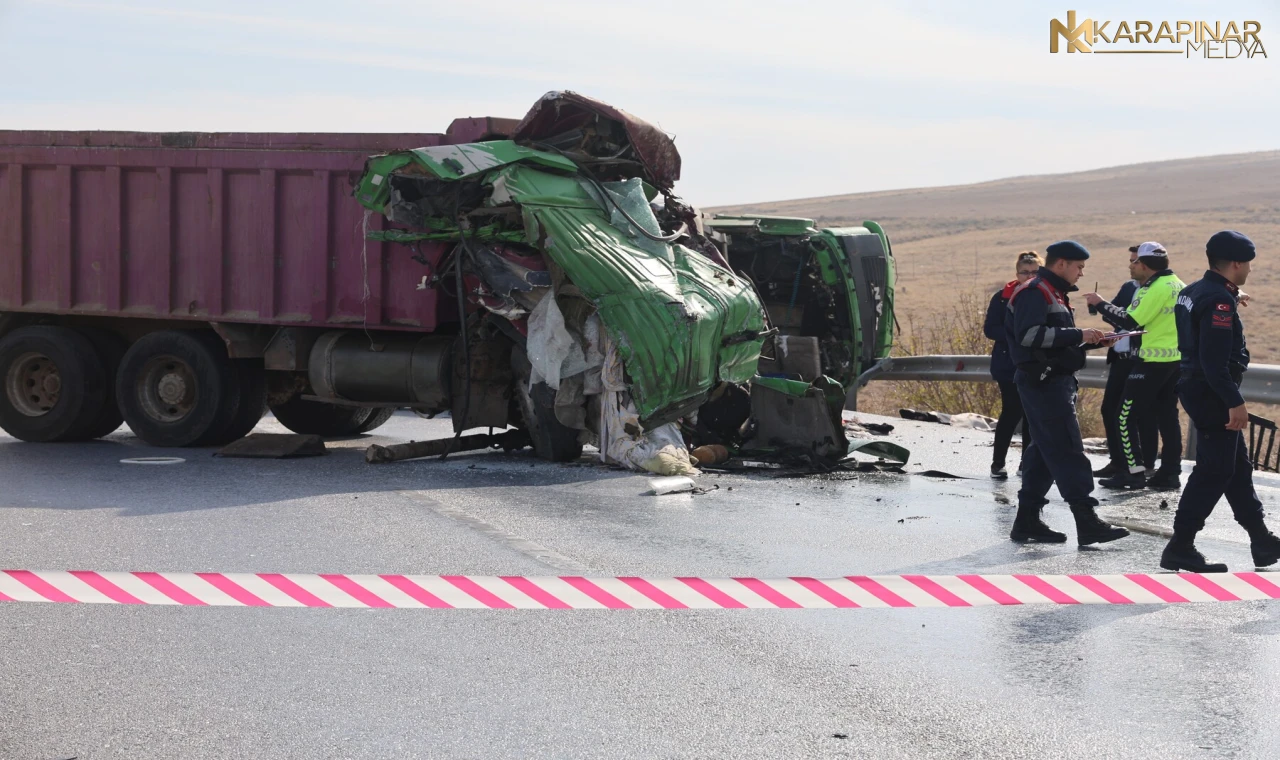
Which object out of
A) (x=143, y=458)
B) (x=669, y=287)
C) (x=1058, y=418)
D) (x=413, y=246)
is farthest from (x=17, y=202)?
(x=1058, y=418)

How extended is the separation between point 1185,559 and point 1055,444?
1093 mm

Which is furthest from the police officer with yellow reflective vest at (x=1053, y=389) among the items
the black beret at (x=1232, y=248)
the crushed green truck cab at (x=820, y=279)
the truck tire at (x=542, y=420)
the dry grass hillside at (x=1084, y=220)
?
the dry grass hillside at (x=1084, y=220)

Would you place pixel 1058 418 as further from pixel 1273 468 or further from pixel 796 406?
pixel 1273 468

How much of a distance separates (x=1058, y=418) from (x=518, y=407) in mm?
4965

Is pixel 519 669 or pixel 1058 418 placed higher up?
pixel 1058 418

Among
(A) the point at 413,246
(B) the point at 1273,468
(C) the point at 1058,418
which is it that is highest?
(A) the point at 413,246

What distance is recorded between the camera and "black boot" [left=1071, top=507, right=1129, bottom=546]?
775 cm

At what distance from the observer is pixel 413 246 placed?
11.5m

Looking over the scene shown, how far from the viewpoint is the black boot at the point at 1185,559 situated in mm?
7020

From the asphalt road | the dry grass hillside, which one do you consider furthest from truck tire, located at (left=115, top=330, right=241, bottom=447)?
the dry grass hillside

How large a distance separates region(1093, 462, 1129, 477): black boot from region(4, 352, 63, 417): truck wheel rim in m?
8.61

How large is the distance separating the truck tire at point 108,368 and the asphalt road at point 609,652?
374 centimetres

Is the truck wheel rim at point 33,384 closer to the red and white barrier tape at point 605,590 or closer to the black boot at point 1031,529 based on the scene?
the red and white barrier tape at point 605,590

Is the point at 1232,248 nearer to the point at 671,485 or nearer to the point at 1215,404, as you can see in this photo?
the point at 1215,404
